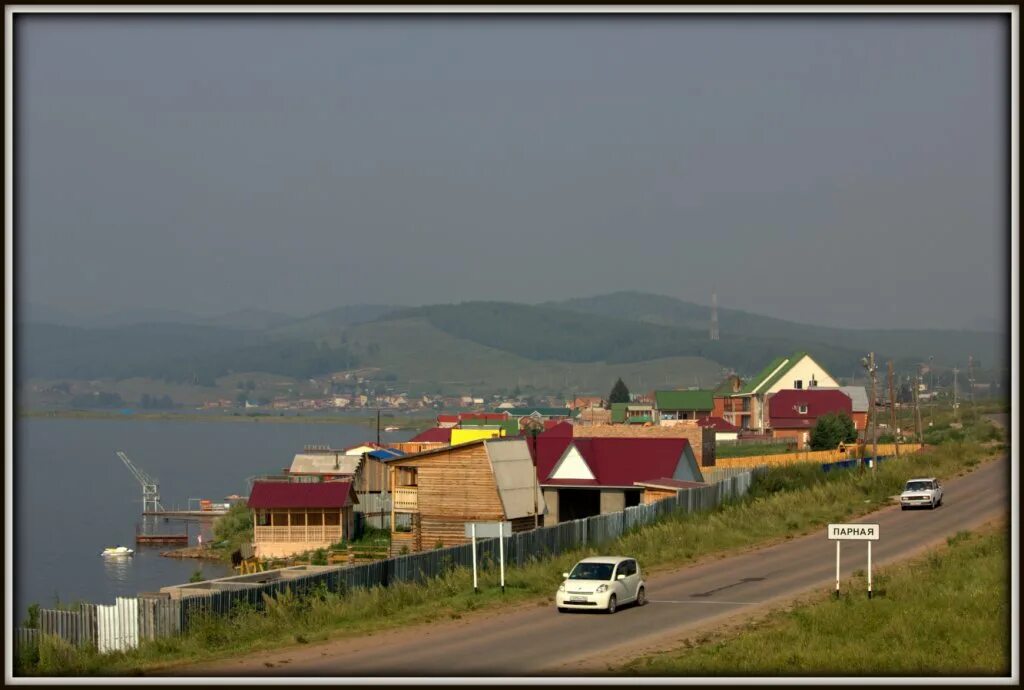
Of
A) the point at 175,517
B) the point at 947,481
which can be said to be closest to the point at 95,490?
the point at 175,517

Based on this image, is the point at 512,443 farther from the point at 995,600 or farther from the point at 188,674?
the point at 188,674

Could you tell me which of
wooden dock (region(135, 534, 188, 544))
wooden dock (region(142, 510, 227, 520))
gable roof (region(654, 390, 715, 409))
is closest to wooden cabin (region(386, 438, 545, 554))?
wooden dock (region(135, 534, 188, 544))

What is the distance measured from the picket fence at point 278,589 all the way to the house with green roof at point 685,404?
130m

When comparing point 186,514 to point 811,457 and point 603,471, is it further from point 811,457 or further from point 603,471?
point 603,471

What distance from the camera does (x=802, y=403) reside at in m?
A: 158

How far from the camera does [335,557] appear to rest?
69.4m

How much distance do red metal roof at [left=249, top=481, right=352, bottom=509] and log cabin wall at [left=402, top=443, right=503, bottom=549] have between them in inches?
684

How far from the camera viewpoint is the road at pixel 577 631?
27375 millimetres

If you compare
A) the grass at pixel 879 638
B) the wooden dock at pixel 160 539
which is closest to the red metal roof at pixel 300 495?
the wooden dock at pixel 160 539

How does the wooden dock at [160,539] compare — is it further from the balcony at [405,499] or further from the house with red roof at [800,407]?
the house with red roof at [800,407]

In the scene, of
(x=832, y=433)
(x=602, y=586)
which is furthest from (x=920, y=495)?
(x=832, y=433)

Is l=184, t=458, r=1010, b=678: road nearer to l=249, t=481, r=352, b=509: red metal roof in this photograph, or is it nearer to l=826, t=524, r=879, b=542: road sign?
l=826, t=524, r=879, b=542: road sign

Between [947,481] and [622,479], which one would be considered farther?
[947,481]

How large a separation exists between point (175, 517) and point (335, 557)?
204 feet
